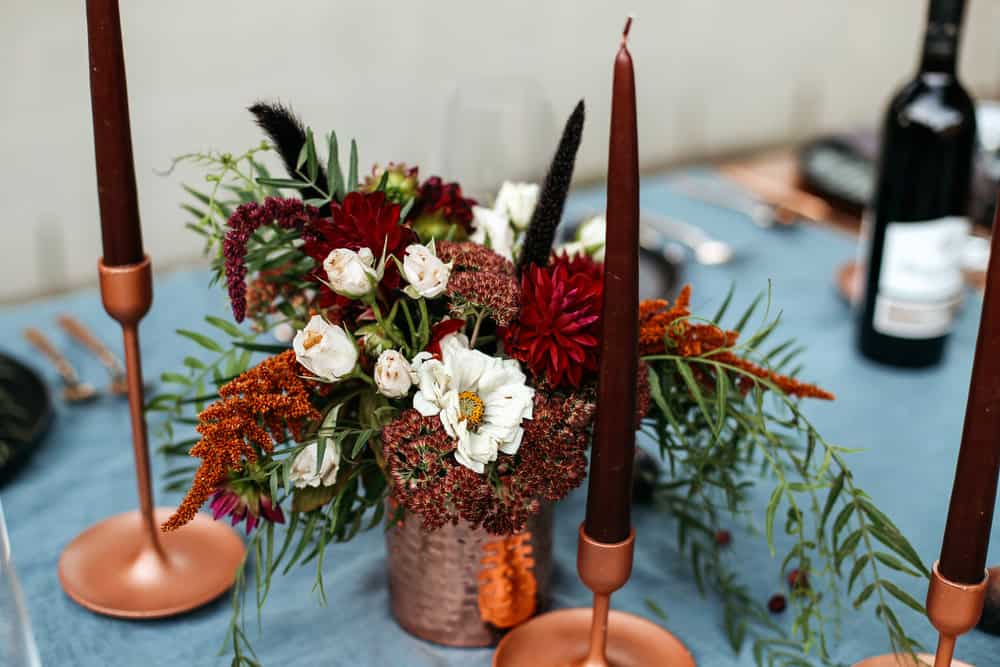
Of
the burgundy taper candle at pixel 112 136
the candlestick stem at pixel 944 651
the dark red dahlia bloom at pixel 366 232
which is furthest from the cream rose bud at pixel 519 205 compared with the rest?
the candlestick stem at pixel 944 651

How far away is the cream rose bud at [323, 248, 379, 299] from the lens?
503 mm

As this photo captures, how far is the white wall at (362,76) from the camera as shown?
3.92ft

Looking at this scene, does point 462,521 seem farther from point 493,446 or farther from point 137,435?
point 137,435

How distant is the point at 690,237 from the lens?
1.24 meters

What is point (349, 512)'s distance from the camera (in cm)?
59

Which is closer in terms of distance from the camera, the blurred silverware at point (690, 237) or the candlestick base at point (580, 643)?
the candlestick base at point (580, 643)

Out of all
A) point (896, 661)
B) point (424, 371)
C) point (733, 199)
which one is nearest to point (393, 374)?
point (424, 371)

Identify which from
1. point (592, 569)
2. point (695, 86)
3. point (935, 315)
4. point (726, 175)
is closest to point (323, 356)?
point (592, 569)

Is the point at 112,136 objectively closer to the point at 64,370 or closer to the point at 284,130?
the point at 284,130

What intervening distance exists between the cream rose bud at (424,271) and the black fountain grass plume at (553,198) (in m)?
0.07

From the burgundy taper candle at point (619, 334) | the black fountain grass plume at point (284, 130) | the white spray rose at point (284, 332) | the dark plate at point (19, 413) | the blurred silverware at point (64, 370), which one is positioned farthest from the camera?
the blurred silverware at point (64, 370)

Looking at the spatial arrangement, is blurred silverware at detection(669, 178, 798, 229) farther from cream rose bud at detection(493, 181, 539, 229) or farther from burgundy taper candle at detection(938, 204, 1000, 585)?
burgundy taper candle at detection(938, 204, 1000, 585)

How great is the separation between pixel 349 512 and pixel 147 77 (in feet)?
2.76

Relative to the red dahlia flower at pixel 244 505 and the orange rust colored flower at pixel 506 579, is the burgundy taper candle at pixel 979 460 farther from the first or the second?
the red dahlia flower at pixel 244 505
